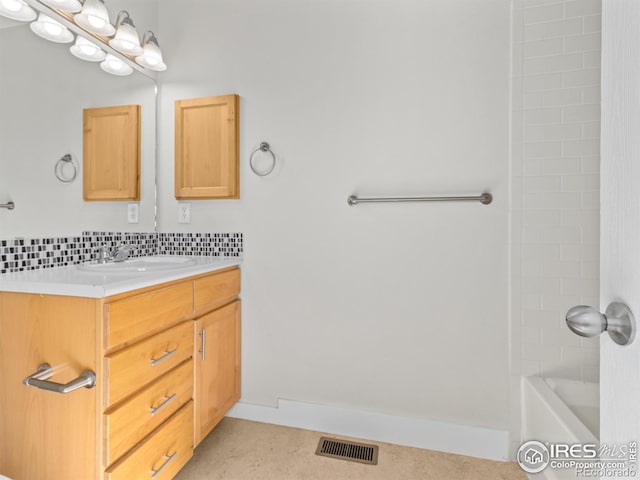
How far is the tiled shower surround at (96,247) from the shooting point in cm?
130

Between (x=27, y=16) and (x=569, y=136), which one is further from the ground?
(x=27, y=16)

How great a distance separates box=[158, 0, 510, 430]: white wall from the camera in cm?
162

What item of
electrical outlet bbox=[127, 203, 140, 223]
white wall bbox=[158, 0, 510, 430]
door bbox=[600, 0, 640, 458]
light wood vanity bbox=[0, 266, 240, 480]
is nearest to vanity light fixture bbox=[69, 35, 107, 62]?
white wall bbox=[158, 0, 510, 430]

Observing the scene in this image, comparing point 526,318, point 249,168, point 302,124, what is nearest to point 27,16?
point 249,168

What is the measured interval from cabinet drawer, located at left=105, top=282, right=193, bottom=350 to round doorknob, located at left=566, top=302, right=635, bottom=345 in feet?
3.71

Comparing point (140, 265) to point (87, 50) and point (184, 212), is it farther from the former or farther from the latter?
point (87, 50)

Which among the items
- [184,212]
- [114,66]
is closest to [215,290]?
[184,212]

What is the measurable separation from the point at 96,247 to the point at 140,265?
22 cm

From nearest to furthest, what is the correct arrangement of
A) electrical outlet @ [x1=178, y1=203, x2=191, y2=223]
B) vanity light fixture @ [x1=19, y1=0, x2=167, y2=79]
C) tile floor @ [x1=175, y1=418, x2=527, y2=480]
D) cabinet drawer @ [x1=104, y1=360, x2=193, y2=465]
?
cabinet drawer @ [x1=104, y1=360, x2=193, y2=465]
vanity light fixture @ [x1=19, y1=0, x2=167, y2=79]
tile floor @ [x1=175, y1=418, x2=527, y2=480]
electrical outlet @ [x1=178, y1=203, x2=191, y2=223]

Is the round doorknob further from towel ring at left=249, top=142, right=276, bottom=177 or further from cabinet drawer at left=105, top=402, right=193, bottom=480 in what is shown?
towel ring at left=249, top=142, right=276, bottom=177

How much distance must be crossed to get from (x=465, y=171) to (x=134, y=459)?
67.2 inches

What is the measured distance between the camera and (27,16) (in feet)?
4.30

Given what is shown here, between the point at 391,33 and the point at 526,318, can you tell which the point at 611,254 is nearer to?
the point at 526,318

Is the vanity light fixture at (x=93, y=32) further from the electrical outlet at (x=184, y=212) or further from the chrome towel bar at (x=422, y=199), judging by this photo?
the chrome towel bar at (x=422, y=199)
